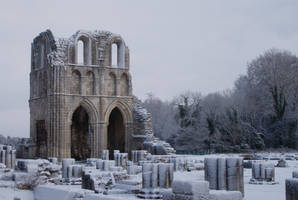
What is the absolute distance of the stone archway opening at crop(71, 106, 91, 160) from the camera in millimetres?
27961

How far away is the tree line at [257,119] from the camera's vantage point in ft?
121

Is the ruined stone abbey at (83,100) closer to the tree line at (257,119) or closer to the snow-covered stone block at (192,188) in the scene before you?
the tree line at (257,119)

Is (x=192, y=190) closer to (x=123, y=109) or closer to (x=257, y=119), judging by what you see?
(x=123, y=109)

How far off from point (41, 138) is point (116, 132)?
4.83 metres

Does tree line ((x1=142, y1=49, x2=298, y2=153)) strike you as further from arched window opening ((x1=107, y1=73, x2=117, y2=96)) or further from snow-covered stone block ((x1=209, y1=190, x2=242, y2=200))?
snow-covered stone block ((x1=209, y1=190, x2=242, y2=200))

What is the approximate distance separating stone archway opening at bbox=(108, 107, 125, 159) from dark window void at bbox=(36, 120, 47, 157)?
14.3ft

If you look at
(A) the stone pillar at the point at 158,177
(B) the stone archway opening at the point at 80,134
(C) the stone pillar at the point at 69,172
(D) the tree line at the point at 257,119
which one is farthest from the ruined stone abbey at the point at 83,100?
(A) the stone pillar at the point at 158,177

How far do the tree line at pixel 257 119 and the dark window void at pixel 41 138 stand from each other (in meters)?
15.1

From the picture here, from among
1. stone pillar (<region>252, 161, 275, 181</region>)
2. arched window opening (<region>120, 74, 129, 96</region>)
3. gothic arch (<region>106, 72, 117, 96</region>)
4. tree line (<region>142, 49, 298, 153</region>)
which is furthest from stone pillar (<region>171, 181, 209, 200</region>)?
tree line (<region>142, 49, 298, 153</region>)

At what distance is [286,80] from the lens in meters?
39.0

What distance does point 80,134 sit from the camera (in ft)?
93.6

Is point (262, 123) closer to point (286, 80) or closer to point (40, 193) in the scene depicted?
point (286, 80)

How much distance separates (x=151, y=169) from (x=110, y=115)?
59.8 ft

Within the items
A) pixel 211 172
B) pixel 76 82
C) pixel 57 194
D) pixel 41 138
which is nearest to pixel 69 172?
pixel 211 172
